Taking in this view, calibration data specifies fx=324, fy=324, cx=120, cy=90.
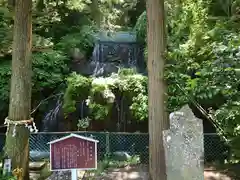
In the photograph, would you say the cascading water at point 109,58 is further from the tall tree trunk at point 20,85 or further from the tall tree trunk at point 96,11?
the tall tree trunk at point 20,85

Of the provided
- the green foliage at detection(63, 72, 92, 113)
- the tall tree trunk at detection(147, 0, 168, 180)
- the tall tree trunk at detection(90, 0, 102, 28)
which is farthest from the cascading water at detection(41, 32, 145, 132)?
the tall tree trunk at detection(147, 0, 168, 180)

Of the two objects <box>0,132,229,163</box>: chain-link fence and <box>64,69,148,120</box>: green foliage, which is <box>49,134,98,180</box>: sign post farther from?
<box>64,69,148,120</box>: green foliage

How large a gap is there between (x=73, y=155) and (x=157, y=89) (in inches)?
78.5

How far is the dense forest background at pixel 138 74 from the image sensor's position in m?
4.73

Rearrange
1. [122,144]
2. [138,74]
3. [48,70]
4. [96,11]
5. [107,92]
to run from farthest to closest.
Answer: [96,11], [48,70], [138,74], [107,92], [122,144]

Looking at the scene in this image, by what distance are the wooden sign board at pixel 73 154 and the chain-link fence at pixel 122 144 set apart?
3379 millimetres

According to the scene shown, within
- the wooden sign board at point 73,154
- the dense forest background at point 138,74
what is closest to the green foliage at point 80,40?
the dense forest background at point 138,74

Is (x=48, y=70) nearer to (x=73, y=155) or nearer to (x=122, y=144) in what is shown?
(x=122, y=144)

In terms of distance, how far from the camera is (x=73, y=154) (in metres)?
4.39

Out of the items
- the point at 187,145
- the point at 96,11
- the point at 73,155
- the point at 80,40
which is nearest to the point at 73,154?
the point at 73,155

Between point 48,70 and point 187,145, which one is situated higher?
point 48,70

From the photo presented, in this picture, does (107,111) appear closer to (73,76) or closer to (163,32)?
(73,76)

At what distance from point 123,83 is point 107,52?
16.6 feet

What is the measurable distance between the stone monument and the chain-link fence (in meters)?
3.73
